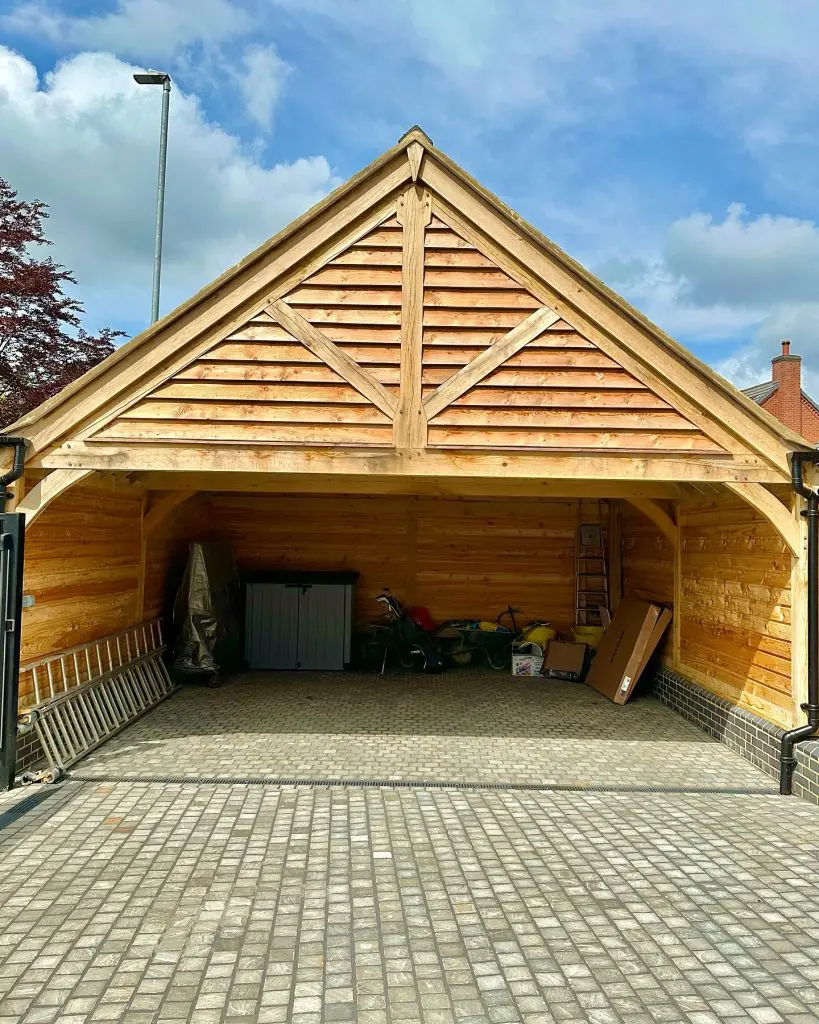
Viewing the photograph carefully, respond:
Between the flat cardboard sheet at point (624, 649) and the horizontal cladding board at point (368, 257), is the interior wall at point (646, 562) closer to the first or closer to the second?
the flat cardboard sheet at point (624, 649)

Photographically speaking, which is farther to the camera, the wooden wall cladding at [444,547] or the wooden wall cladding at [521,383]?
the wooden wall cladding at [444,547]

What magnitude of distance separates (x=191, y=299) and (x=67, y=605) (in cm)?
312

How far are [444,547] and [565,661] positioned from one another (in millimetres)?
2489

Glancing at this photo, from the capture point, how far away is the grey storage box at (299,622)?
10203mm

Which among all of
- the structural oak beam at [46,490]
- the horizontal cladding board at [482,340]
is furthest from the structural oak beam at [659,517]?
the structural oak beam at [46,490]

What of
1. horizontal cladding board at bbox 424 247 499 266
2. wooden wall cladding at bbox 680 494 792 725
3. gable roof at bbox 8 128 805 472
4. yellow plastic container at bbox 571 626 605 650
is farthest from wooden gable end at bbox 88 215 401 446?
yellow plastic container at bbox 571 626 605 650

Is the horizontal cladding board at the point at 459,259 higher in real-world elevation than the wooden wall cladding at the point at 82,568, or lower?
higher

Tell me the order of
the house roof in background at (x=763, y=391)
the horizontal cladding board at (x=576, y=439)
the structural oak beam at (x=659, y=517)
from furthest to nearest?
the house roof in background at (x=763, y=391)
the structural oak beam at (x=659, y=517)
the horizontal cladding board at (x=576, y=439)

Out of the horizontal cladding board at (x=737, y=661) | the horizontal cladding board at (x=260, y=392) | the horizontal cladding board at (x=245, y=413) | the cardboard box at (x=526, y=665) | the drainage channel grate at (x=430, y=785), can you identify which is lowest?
the drainage channel grate at (x=430, y=785)

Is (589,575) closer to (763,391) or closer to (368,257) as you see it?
(368,257)

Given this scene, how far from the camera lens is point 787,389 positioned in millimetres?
28547

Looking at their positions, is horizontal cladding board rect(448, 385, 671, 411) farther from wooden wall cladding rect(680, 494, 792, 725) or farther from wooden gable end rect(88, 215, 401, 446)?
wooden wall cladding rect(680, 494, 792, 725)

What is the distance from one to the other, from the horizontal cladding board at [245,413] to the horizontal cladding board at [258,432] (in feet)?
0.14

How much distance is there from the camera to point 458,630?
10.4m
